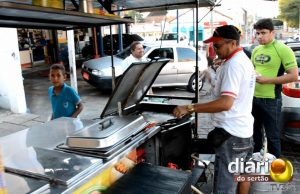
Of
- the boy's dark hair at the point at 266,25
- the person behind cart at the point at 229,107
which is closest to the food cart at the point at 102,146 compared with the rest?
the person behind cart at the point at 229,107

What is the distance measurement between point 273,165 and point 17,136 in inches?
85.7

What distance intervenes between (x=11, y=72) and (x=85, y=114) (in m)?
1.80

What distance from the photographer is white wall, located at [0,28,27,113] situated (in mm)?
5918

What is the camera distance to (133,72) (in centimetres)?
216

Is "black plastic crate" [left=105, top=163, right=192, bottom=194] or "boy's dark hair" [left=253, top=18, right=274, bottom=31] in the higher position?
"boy's dark hair" [left=253, top=18, right=274, bottom=31]

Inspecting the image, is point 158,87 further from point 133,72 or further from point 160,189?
point 160,189

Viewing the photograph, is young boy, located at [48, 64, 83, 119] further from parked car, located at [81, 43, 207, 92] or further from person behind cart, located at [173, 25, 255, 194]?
parked car, located at [81, 43, 207, 92]

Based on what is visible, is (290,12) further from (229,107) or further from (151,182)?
(151,182)

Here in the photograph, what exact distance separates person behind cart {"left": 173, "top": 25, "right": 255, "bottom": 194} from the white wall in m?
4.97

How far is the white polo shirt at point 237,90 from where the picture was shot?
199 cm

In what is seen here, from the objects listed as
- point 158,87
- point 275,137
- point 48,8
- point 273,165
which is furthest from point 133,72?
point 158,87

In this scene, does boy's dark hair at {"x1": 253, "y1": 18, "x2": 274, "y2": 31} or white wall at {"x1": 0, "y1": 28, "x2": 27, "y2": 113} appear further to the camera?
white wall at {"x1": 0, "y1": 28, "x2": 27, "y2": 113}

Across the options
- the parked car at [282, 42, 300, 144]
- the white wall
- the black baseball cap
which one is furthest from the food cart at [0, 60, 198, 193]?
the white wall

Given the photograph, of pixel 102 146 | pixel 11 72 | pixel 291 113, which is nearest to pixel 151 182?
pixel 102 146
